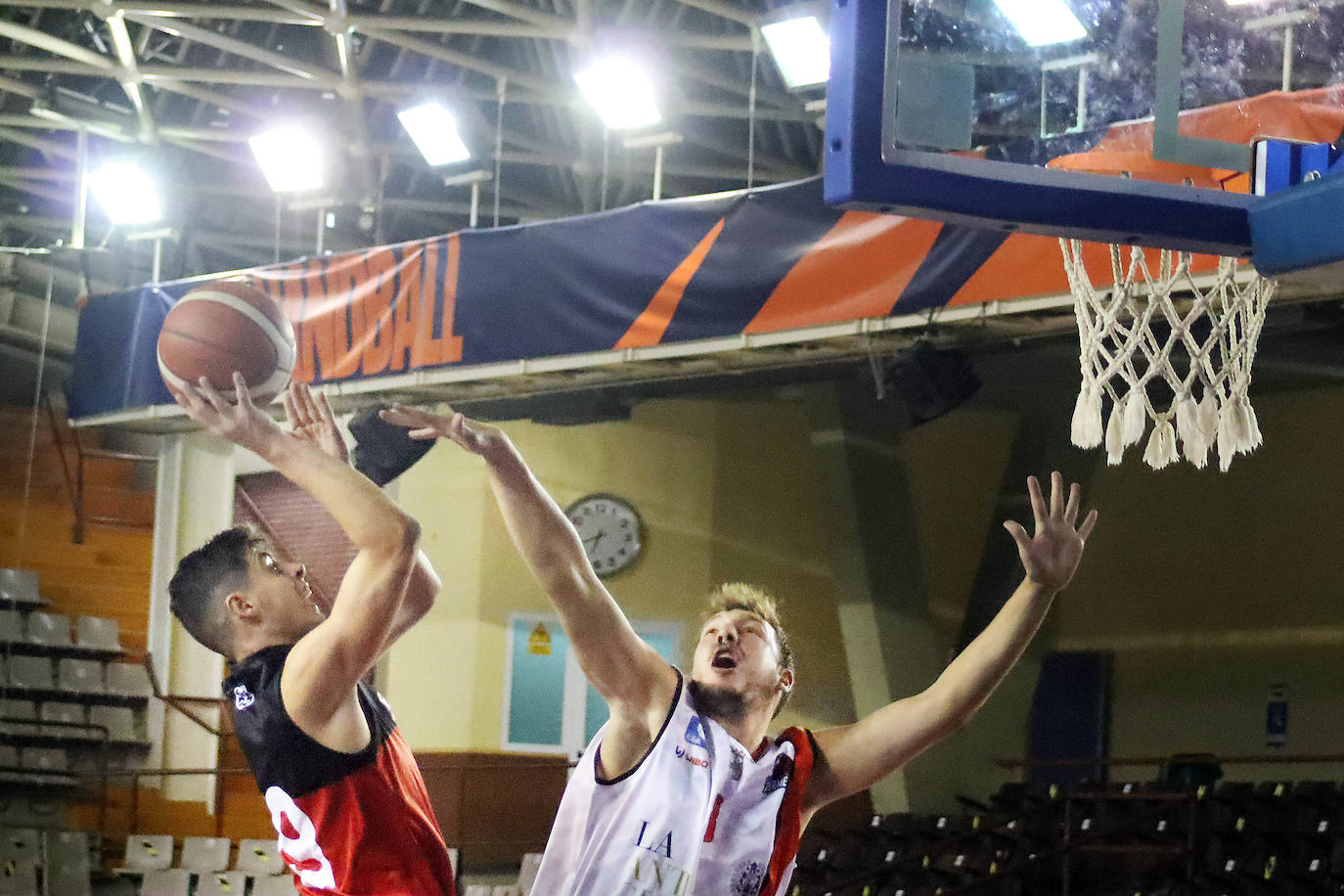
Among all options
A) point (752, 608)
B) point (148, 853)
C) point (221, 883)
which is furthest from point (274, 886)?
point (752, 608)

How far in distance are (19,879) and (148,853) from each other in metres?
0.83

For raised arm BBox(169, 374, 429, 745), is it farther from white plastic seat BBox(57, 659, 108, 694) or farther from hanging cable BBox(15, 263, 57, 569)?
hanging cable BBox(15, 263, 57, 569)

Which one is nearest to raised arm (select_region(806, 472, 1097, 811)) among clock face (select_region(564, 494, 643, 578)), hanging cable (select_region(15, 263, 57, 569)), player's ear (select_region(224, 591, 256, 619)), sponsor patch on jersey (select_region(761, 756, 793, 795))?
sponsor patch on jersey (select_region(761, 756, 793, 795))

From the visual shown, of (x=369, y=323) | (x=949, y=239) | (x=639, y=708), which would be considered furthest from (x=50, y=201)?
(x=639, y=708)

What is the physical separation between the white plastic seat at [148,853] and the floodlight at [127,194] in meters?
4.36

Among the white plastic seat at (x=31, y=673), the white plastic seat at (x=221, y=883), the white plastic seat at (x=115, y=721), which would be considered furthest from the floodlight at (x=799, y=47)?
the white plastic seat at (x=31, y=673)

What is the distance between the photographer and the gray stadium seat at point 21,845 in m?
10.8

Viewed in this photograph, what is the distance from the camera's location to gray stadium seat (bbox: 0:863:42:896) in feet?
34.5

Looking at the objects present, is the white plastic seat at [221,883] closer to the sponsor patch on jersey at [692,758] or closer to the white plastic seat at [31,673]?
the white plastic seat at [31,673]

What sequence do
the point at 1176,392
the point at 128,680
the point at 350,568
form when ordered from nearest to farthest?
the point at 350,568
the point at 1176,392
the point at 128,680

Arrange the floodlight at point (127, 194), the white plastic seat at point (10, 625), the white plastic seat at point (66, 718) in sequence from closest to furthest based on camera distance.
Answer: the floodlight at point (127, 194) < the white plastic seat at point (66, 718) < the white plastic seat at point (10, 625)

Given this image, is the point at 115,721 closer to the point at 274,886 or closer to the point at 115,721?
the point at 115,721

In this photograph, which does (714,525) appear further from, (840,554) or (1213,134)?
(1213,134)

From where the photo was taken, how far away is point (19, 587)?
12.8 meters
